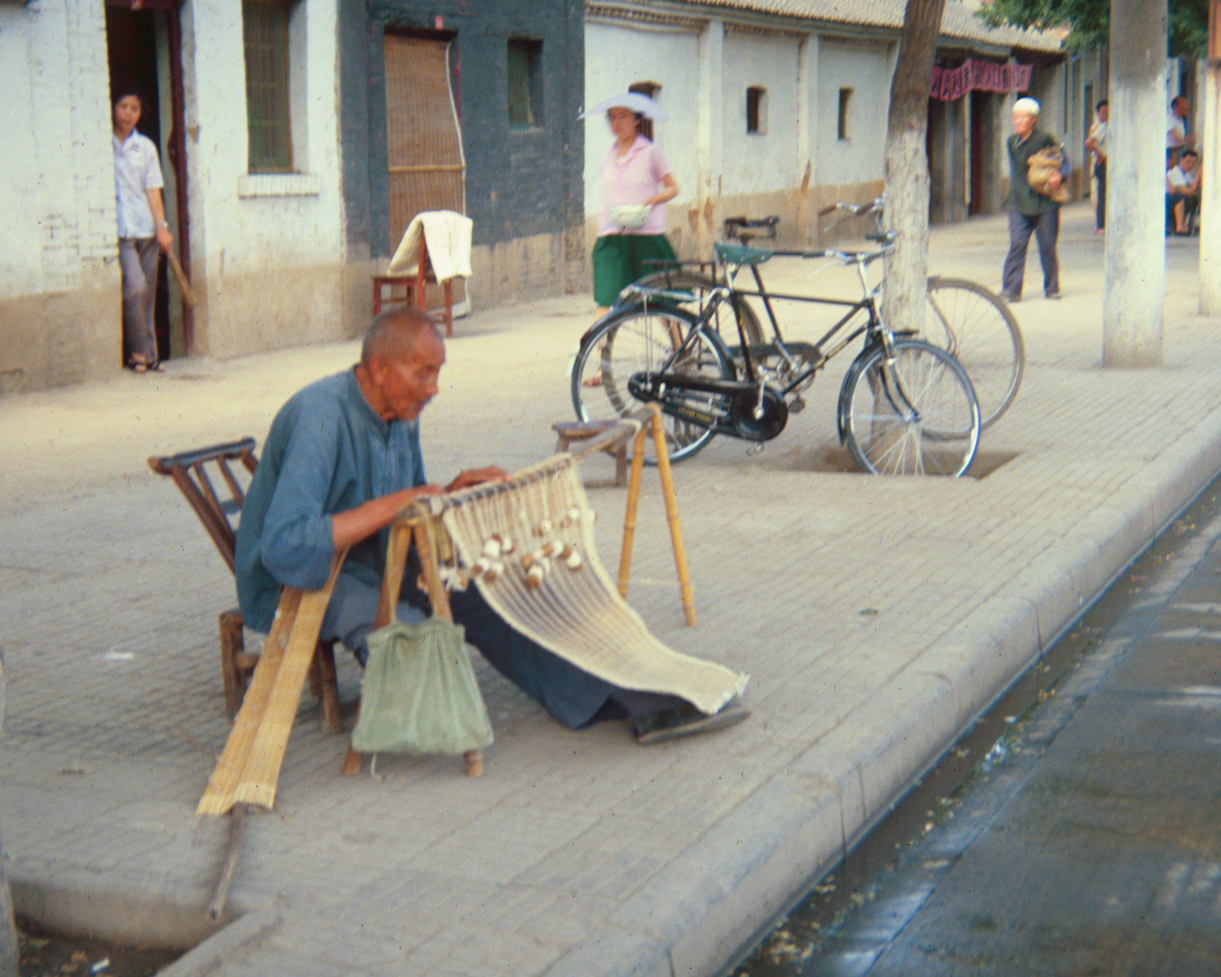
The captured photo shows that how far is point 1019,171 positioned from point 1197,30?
11.0 metres

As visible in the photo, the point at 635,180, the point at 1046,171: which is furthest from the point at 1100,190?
the point at 635,180

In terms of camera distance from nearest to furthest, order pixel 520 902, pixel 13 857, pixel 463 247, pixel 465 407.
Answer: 1. pixel 520 902
2. pixel 13 857
3. pixel 465 407
4. pixel 463 247

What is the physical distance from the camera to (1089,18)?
25812 mm

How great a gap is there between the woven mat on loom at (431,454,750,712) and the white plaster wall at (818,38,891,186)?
2279 cm

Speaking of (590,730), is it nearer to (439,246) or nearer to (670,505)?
(670,505)

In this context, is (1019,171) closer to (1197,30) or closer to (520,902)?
(1197,30)

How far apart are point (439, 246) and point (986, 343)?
6684 mm

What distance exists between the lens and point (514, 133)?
18219mm

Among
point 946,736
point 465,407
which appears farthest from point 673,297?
point 946,736

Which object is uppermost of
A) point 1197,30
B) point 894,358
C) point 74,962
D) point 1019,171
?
point 1197,30

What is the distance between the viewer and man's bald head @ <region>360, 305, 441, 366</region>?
425cm

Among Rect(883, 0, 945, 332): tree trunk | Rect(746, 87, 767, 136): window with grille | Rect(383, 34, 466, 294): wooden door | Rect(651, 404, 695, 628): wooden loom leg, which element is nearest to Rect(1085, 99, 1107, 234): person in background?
Rect(746, 87, 767, 136): window with grille

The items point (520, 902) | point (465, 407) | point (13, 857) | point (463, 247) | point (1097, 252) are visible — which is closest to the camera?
point (520, 902)

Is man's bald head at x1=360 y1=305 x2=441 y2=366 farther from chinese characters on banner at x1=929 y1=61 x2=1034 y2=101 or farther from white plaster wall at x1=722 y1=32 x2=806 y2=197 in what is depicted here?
chinese characters on banner at x1=929 y1=61 x2=1034 y2=101
